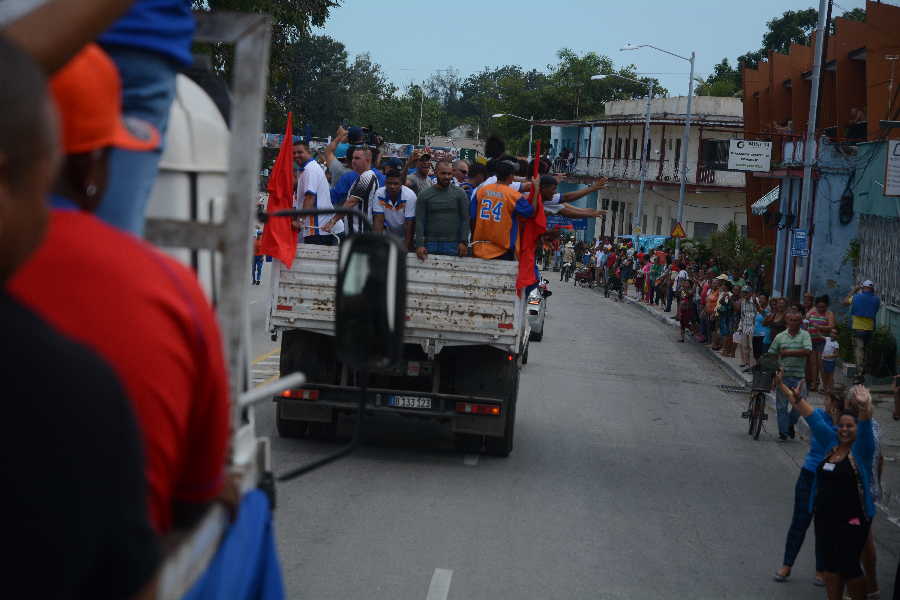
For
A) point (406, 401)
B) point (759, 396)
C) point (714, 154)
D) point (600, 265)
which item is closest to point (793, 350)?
point (759, 396)

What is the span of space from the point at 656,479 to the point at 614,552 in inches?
129

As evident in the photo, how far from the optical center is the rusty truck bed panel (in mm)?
11484

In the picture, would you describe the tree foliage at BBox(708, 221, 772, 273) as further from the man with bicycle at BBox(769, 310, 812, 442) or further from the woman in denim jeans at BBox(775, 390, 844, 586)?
the woman in denim jeans at BBox(775, 390, 844, 586)

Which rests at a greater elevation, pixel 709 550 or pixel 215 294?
pixel 215 294

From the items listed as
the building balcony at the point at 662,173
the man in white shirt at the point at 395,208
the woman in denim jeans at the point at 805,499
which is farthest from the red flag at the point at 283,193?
the building balcony at the point at 662,173

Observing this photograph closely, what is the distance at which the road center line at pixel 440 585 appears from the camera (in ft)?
25.8

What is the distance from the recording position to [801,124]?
37.3 m

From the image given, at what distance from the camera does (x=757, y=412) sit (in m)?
16.2

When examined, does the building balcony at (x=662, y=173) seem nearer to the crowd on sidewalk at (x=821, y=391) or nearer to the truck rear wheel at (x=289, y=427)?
the crowd on sidewalk at (x=821, y=391)

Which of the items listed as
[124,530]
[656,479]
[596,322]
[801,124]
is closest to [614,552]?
[656,479]

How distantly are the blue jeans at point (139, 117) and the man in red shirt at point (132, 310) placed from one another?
0.09 metres

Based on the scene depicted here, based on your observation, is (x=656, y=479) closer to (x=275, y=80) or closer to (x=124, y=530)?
(x=124, y=530)

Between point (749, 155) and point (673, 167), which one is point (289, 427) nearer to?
point (749, 155)

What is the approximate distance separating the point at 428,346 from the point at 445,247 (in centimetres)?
118
